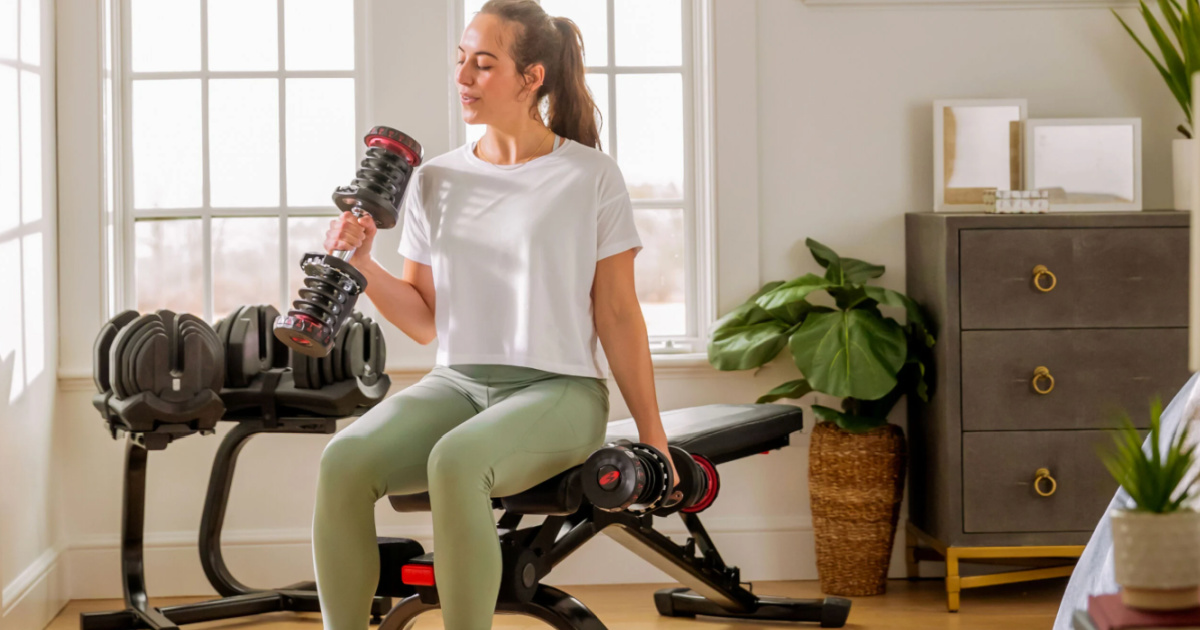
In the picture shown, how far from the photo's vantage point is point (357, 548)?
73.7 inches

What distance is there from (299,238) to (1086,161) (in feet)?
7.06

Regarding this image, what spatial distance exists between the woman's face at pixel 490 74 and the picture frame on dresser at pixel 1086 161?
5.32 feet

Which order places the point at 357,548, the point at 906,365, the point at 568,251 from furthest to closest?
the point at 906,365, the point at 568,251, the point at 357,548

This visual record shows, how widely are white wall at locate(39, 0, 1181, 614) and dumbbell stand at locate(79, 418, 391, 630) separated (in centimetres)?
33

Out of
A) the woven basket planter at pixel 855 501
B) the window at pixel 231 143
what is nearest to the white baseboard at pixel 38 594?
the window at pixel 231 143

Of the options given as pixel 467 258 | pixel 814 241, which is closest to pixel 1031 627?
pixel 814 241

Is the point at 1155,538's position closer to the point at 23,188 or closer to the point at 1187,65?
the point at 1187,65

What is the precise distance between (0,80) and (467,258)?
137 centimetres

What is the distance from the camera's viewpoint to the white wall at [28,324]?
276 centimetres

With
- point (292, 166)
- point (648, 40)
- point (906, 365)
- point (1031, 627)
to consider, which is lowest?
point (1031, 627)

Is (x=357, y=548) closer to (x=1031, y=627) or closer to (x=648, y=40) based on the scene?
(x=1031, y=627)

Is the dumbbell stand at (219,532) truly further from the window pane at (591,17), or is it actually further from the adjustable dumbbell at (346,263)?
the window pane at (591,17)

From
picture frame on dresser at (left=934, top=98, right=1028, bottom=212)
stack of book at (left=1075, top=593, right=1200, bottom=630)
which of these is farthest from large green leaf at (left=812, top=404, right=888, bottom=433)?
stack of book at (left=1075, top=593, right=1200, bottom=630)

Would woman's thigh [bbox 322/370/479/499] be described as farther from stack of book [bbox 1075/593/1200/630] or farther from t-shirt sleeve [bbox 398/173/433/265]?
stack of book [bbox 1075/593/1200/630]
